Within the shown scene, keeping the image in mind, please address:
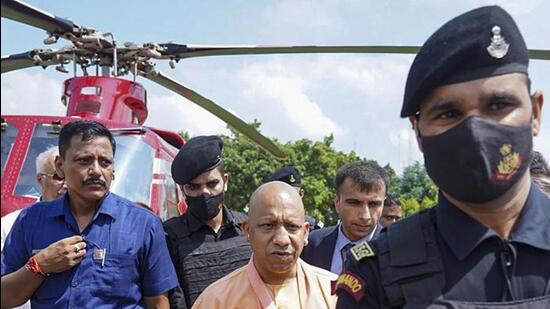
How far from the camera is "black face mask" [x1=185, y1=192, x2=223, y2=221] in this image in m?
4.09

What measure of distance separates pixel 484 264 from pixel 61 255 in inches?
83.5

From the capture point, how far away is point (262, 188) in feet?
10.7

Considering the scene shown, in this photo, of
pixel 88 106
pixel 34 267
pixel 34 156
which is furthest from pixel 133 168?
pixel 34 267

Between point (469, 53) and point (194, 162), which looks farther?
point (194, 162)

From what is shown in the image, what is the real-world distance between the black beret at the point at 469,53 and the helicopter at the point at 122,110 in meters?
3.06

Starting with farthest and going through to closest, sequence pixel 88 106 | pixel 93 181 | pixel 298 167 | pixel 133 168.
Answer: pixel 298 167 → pixel 88 106 → pixel 133 168 → pixel 93 181

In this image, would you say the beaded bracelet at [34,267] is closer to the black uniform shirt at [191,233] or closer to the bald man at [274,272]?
the bald man at [274,272]

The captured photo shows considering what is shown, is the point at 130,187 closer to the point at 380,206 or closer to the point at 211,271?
the point at 211,271

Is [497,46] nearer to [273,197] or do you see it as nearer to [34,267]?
[273,197]

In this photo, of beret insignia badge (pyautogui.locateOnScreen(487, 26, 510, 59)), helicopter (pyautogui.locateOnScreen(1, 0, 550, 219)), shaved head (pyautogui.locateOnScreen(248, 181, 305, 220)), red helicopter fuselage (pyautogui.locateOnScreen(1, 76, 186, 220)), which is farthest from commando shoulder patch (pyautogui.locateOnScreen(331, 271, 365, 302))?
red helicopter fuselage (pyautogui.locateOnScreen(1, 76, 186, 220))

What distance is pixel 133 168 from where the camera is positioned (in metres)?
5.22

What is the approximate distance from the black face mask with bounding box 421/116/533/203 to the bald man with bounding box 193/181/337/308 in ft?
5.10

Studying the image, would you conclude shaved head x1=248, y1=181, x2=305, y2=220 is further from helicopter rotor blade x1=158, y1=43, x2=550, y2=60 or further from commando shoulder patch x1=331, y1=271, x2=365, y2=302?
helicopter rotor blade x1=158, y1=43, x2=550, y2=60

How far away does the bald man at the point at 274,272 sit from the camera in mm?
2986
